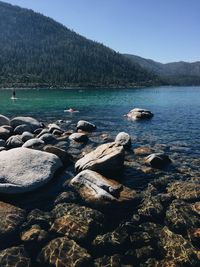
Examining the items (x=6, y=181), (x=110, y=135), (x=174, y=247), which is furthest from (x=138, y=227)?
(x=110, y=135)

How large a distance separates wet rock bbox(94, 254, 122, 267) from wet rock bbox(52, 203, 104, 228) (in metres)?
2.37

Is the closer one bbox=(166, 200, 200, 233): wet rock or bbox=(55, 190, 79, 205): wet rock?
bbox=(166, 200, 200, 233): wet rock

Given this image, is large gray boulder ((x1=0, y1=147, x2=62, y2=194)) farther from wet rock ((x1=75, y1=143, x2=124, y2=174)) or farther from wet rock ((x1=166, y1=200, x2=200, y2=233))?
wet rock ((x1=166, y1=200, x2=200, y2=233))

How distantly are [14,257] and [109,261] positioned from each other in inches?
158

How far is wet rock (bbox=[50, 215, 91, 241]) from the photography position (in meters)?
14.4

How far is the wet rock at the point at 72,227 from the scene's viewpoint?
14.4 meters

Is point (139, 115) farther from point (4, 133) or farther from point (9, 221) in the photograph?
point (9, 221)

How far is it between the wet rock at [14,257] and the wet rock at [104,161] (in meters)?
9.05

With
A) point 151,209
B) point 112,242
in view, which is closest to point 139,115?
point 151,209

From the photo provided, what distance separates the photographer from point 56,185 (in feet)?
66.2

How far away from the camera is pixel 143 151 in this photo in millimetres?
28078

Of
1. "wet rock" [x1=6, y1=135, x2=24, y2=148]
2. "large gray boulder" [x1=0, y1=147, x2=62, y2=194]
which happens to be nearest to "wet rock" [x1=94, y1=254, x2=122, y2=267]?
"large gray boulder" [x1=0, y1=147, x2=62, y2=194]

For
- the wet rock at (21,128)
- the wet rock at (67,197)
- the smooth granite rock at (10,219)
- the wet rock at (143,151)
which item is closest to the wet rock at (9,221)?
the smooth granite rock at (10,219)

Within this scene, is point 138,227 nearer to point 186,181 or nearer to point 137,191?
point 137,191
